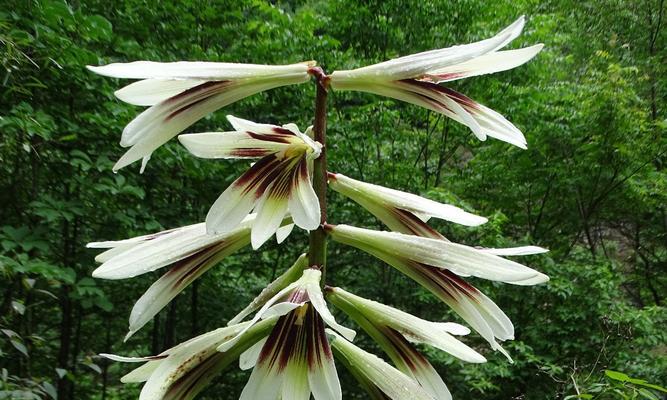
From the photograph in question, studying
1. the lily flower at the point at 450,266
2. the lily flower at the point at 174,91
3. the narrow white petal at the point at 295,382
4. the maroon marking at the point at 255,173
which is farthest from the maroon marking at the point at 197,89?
the narrow white petal at the point at 295,382

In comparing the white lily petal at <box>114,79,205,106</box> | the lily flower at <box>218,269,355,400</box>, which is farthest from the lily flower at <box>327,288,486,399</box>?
the white lily petal at <box>114,79,205,106</box>

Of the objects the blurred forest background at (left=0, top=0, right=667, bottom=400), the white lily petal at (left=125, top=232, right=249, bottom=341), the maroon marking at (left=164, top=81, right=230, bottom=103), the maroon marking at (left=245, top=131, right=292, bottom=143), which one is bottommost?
the white lily petal at (left=125, top=232, right=249, bottom=341)

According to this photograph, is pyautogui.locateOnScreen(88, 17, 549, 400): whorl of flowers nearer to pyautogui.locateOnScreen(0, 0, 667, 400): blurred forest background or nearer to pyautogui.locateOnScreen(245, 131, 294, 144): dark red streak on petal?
pyautogui.locateOnScreen(245, 131, 294, 144): dark red streak on petal

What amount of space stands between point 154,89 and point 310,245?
26 cm

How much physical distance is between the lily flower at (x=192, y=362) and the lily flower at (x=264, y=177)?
12 cm

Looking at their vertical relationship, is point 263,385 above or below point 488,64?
below

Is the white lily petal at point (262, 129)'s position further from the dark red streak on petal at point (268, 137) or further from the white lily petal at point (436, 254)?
the white lily petal at point (436, 254)

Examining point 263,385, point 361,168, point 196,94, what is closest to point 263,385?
point 263,385

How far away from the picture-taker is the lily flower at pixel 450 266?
636mm

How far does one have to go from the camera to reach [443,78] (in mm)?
715

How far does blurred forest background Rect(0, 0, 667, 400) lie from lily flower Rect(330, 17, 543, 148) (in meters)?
2.89

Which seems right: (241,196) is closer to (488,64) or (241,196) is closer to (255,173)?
(255,173)

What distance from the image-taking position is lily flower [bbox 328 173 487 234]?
740mm

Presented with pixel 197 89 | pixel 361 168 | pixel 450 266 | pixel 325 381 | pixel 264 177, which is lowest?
pixel 325 381
